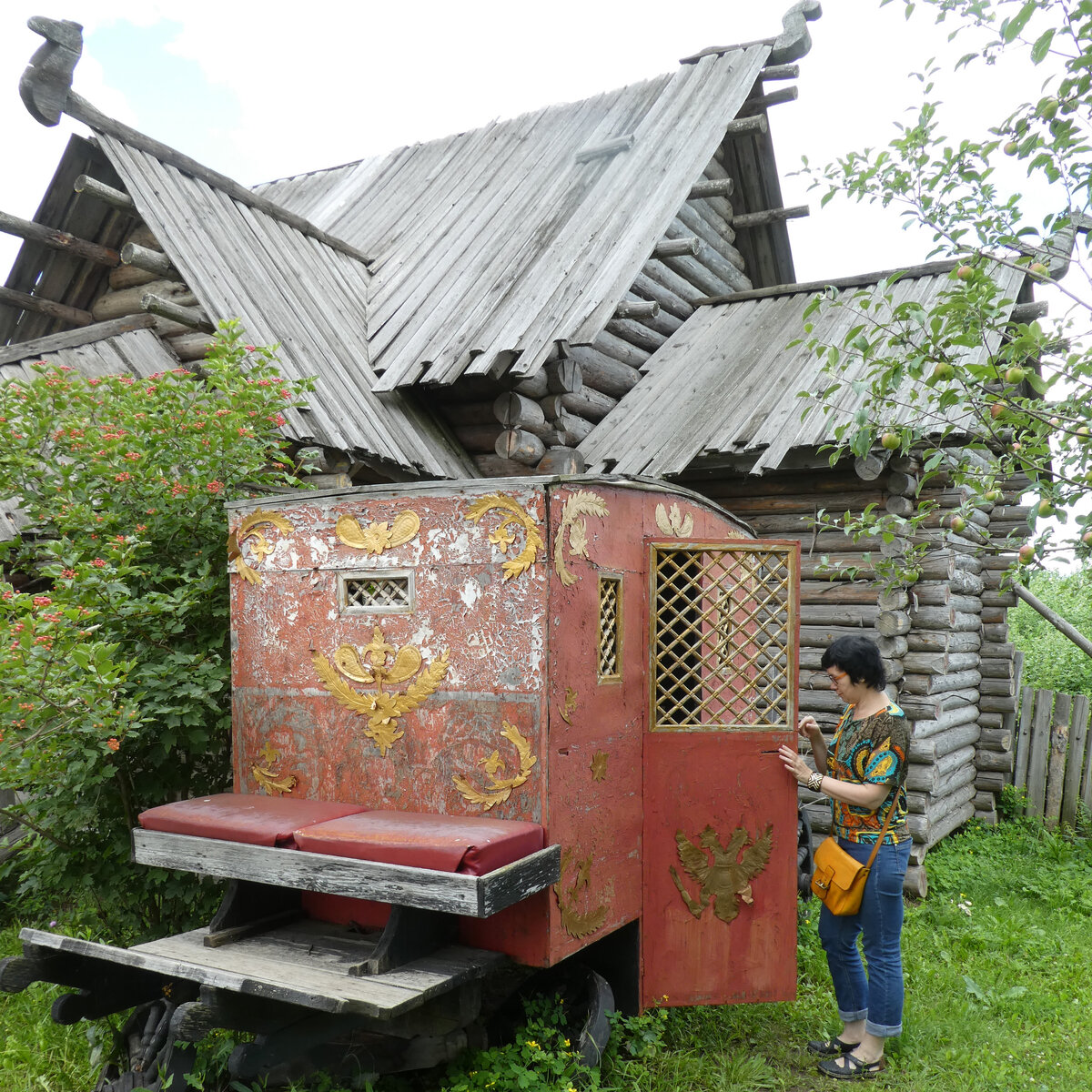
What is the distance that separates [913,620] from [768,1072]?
3.98 m

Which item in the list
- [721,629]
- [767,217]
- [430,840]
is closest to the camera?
[430,840]

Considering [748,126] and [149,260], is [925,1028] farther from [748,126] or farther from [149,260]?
[748,126]

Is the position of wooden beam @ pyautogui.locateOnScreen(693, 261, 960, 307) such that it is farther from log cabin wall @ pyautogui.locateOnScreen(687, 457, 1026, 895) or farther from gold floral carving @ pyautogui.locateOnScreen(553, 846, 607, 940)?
gold floral carving @ pyautogui.locateOnScreen(553, 846, 607, 940)

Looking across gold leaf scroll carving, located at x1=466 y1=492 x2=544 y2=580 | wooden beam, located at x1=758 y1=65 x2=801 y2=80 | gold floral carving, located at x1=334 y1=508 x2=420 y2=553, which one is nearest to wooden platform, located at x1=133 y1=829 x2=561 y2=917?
gold leaf scroll carving, located at x1=466 y1=492 x2=544 y2=580

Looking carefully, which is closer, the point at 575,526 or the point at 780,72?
the point at 575,526

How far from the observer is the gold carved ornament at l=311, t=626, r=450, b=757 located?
3.95 metres

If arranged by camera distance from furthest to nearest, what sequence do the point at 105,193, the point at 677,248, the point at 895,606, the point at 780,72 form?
1. the point at 780,72
2. the point at 677,248
3. the point at 895,606
4. the point at 105,193

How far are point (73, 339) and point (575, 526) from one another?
4.55m

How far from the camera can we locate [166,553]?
4.82 metres

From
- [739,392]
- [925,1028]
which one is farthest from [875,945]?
[739,392]

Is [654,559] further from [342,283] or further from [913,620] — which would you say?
[342,283]

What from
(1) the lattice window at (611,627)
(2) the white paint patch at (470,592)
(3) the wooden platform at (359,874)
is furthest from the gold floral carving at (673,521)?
(3) the wooden platform at (359,874)

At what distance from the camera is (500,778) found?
149 inches

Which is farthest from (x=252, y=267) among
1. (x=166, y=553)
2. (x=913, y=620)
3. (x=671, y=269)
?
(x=913, y=620)
